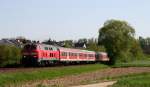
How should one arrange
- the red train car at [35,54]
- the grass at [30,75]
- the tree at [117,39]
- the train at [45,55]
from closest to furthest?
the grass at [30,75] → the red train car at [35,54] → the train at [45,55] → the tree at [117,39]

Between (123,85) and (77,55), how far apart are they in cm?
4304

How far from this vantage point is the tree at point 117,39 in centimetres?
11900

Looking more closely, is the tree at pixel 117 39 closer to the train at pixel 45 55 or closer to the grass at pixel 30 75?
the train at pixel 45 55

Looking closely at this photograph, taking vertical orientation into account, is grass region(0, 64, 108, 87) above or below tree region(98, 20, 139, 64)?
below

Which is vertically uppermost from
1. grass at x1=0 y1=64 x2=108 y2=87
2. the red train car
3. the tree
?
the tree

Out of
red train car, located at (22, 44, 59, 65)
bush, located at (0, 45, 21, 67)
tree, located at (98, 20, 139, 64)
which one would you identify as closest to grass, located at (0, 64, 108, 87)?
red train car, located at (22, 44, 59, 65)

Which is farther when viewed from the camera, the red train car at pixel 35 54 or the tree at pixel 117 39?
the tree at pixel 117 39

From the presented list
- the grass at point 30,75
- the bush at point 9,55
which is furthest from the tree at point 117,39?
the grass at point 30,75

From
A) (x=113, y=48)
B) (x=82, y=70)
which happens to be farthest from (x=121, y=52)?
(x=82, y=70)

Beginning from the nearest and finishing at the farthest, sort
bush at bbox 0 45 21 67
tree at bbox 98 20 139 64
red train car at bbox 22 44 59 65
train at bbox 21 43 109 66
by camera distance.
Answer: red train car at bbox 22 44 59 65 < train at bbox 21 43 109 66 < bush at bbox 0 45 21 67 < tree at bbox 98 20 139 64

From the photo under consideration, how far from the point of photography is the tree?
119000 mm

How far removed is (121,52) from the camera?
11806 centimetres

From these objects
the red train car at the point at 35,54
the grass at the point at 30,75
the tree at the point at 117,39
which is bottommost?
the grass at the point at 30,75

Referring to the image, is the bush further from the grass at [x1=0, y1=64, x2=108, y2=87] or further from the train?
the grass at [x1=0, y1=64, x2=108, y2=87]
